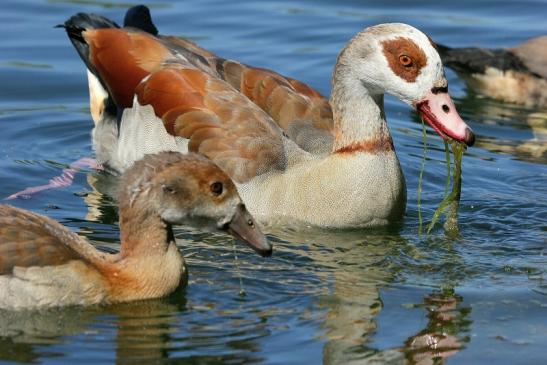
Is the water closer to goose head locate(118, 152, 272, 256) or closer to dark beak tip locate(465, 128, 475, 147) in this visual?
goose head locate(118, 152, 272, 256)

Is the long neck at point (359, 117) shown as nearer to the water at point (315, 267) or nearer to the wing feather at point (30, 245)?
the water at point (315, 267)

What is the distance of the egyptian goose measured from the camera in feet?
47.7

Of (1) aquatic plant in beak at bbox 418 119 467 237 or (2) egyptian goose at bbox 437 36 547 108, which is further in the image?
(2) egyptian goose at bbox 437 36 547 108

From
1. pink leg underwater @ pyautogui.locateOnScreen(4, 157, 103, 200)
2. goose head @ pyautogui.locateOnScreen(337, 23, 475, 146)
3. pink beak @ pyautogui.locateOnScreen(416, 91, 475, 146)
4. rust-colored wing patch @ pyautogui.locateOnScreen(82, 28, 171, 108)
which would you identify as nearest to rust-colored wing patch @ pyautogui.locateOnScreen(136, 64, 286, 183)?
rust-colored wing patch @ pyautogui.locateOnScreen(82, 28, 171, 108)

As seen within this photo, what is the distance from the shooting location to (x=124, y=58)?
1127cm

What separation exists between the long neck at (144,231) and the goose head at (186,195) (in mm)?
16

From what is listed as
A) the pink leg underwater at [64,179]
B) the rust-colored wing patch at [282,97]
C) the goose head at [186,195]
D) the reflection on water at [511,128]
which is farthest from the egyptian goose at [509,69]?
the goose head at [186,195]

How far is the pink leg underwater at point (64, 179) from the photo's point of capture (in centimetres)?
1092

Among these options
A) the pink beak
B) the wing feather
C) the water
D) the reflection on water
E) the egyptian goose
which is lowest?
the water

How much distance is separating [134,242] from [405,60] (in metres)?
2.67

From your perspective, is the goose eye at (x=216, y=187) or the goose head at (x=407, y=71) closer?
the goose eye at (x=216, y=187)

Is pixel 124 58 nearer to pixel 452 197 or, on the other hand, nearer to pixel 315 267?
pixel 315 267

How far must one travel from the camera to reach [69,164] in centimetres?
1194

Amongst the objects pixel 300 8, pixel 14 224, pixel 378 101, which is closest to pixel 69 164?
pixel 378 101
